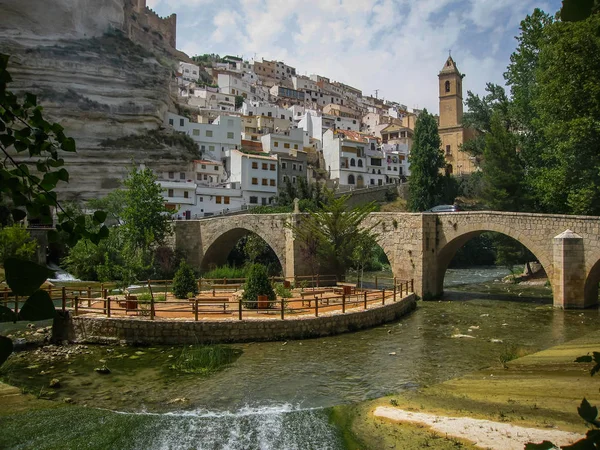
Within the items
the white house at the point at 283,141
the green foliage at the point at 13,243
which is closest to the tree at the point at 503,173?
the green foliage at the point at 13,243

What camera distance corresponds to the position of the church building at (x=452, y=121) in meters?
61.8

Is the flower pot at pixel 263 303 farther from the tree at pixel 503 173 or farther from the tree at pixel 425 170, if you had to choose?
the tree at pixel 425 170

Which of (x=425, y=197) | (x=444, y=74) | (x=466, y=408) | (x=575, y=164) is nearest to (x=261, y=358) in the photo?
(x=466, y=408)

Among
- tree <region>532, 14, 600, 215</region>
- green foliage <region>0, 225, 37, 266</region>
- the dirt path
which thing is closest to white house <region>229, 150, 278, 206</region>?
green foliage <region>0, 225, 37, 266</region>

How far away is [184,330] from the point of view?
1275 cm

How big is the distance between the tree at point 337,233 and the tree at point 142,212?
11711 millimetres

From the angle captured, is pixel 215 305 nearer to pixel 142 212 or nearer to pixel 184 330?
pixel 184 330

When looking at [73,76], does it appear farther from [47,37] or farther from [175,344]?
[175,344]

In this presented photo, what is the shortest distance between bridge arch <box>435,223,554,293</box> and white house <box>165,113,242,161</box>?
3731 cm

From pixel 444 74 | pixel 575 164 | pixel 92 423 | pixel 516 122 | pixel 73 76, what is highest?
pixel 444 74

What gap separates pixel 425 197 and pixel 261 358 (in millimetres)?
36023

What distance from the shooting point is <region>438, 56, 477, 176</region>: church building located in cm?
6175

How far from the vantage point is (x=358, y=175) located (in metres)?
55.8

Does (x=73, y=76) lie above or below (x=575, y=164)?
above
